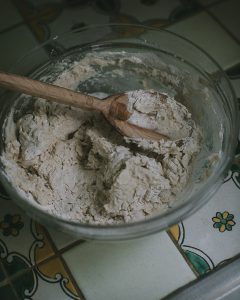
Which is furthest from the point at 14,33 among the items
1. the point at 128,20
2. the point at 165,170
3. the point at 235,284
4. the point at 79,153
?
the point at 235,284

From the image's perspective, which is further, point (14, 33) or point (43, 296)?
point (14, 33)

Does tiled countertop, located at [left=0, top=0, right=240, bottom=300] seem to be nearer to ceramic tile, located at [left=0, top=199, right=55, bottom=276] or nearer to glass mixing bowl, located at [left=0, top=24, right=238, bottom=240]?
ceramic tile, located at [left=0, top=199, right=55, bottom=276]

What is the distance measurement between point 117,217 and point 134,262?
106mm

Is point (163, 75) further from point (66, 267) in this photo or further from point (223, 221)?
point (66, 267)

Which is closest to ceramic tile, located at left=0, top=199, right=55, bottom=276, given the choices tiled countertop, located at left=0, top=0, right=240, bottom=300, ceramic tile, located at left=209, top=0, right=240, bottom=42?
tiled countertop, located at left=0, top=0, right=240, bottom=300

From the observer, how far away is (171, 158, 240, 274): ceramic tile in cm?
82

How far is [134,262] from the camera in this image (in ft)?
2.68

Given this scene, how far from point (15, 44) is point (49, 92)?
16.6 inches

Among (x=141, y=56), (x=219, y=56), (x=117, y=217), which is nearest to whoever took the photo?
(x=117, y=217)

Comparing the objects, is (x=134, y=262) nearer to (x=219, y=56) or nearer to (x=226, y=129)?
(x=226, y=129)

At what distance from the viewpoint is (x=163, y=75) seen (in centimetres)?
93

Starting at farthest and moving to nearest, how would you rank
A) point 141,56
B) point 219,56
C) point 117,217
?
point 219,56 < point 141,56 < point 117,217

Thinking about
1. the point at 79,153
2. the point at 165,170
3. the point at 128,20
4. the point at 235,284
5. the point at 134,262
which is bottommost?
the point at 235,284

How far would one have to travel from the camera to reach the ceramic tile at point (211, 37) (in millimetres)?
1073
